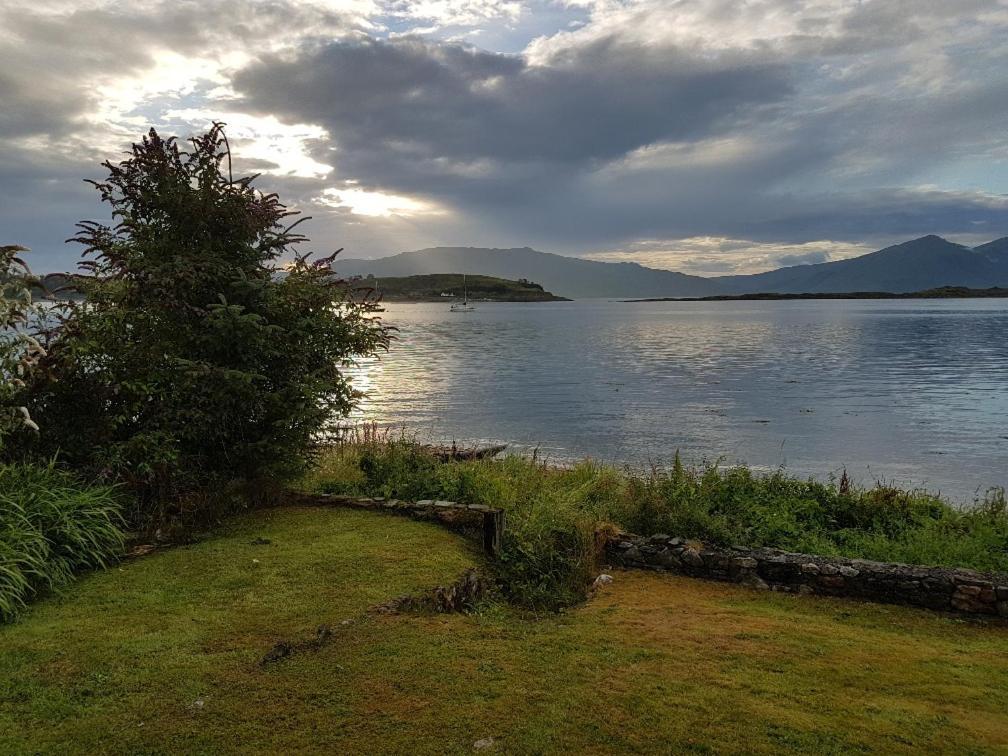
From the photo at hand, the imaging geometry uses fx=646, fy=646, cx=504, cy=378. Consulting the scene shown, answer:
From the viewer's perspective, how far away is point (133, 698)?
17.3 ft

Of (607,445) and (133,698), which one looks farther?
(607,445)

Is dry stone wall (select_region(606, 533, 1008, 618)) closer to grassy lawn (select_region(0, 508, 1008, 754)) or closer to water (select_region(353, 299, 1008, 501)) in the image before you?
grassy lawn (select_region(0, 508, 1008, 754))

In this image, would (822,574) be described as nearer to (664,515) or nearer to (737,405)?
(664,515)

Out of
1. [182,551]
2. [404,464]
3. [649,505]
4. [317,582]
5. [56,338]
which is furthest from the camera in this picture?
[404,464]

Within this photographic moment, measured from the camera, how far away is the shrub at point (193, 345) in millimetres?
10102

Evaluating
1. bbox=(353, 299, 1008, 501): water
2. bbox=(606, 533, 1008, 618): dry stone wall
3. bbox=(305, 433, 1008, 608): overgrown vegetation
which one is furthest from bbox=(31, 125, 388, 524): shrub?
bbox=(353, 299, 1008, 501): water

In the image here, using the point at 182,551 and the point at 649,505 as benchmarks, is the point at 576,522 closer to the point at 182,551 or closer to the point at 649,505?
the point at 649,505

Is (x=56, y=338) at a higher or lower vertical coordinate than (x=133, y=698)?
higher

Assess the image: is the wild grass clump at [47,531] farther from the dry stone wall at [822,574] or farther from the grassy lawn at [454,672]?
the dry stone wall at [822,574]

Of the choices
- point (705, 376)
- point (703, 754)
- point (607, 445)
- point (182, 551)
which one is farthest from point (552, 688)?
point (705, 376)

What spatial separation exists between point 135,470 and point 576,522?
6.90 meters

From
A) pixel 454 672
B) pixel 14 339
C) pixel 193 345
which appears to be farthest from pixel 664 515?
pixel 14 339

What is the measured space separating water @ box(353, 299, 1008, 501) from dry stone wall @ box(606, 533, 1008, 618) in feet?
38.7

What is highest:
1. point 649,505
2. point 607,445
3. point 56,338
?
point 56,338
